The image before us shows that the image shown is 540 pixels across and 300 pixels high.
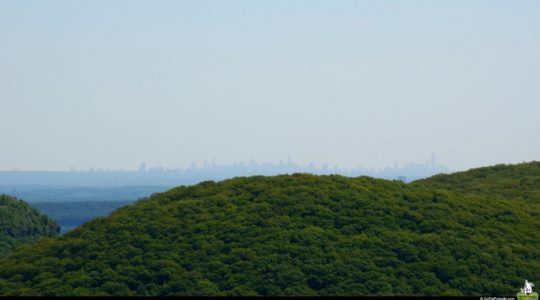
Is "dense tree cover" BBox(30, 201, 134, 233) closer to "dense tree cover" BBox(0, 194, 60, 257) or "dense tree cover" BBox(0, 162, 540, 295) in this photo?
"dense tree cover" BBox(0, 194, 60, 257)

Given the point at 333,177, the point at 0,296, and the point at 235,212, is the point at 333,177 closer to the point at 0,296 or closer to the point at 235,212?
the point at 235,212

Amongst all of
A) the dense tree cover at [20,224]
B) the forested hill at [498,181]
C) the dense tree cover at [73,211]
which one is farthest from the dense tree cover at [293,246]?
the dense tree cover at [73,211]

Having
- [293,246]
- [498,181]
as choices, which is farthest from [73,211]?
[293,246]

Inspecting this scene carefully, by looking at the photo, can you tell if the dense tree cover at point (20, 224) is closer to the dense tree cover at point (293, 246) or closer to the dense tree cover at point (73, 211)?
the dense tree cover at point (293, 246)

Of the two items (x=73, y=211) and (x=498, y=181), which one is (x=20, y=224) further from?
(x=73, y=211)

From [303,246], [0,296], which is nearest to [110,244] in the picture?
[0,296]

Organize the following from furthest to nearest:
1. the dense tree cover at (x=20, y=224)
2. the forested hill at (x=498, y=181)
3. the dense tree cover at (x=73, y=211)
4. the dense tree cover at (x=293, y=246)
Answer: the dense tree cover at (x=73, y=211) → the dense tree cover at (x=20, y=224) → the forested hill at (x=498, y=181) → the dense tree cover at (x=293, y=246)
